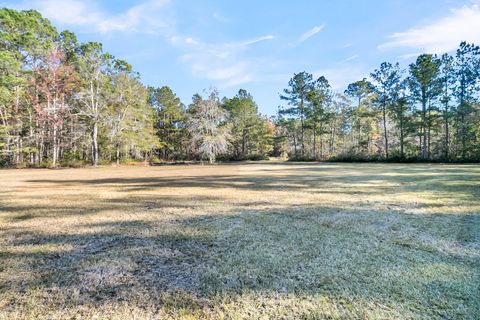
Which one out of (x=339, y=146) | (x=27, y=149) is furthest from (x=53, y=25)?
(x=339, y=146)

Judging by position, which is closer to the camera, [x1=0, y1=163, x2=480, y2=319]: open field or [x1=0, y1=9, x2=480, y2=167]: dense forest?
[x1=0, y1=163, x2=480, y2=319]: open field

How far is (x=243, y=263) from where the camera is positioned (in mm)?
2051

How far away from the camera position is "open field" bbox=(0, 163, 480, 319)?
1.46 meters

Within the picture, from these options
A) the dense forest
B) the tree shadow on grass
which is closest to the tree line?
the dense forest

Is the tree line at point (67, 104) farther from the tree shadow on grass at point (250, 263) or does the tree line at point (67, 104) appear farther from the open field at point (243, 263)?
the tree shadow on grass at point (250, 263)

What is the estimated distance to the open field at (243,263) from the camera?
4.79ft

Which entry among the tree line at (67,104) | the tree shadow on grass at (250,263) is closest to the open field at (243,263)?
the tree shadow on grass at (250,263)

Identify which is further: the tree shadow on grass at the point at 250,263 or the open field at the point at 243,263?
Result: the tree shadow on grass at the point at 250,263

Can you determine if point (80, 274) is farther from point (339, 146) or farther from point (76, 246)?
point (339, 146)

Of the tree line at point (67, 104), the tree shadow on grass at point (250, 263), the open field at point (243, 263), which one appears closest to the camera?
the open field at point (243, 263)

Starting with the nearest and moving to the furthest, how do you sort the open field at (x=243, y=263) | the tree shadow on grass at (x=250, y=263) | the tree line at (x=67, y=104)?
the open field at (x=243, y=263) → the tree shadow on grass at (x=250, y=263) → the tree line at (x=67, y=104)

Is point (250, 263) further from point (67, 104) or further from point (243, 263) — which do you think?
point (67, 104)

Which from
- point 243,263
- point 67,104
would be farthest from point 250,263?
point 67,104

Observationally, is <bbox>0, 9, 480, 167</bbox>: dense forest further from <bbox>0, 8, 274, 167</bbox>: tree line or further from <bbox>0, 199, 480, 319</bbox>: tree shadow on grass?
<bbox>0, 199, 480, 319</bbox>: tree shadow on grass
